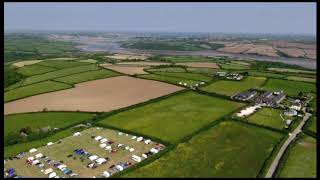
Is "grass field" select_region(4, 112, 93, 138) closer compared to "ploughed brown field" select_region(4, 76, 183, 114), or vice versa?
"grass field" select_region(4, 112, 93, 138)

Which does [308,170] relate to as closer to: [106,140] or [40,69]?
[106,140]

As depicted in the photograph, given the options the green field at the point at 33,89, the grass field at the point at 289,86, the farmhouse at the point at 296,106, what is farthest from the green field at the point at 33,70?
the farmhouse at the point at 296,106

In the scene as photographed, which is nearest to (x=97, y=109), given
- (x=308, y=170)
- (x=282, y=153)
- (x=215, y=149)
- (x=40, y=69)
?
(x=215, y=149)

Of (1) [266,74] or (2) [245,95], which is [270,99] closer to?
(2) [245,95]

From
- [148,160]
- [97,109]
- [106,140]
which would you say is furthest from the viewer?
[97,109]

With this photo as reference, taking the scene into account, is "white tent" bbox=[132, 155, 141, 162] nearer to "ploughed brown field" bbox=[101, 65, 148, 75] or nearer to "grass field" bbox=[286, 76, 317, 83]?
"ploughed brown field" bbox=[101, 65, 148, 75]

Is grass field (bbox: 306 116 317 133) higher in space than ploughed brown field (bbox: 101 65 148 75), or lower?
higher

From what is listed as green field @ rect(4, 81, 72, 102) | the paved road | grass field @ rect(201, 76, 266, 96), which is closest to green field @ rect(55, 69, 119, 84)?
green field @ rect(4, 81, 72, 102)

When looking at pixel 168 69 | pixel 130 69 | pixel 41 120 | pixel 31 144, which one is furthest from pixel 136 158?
pixel 168 69
